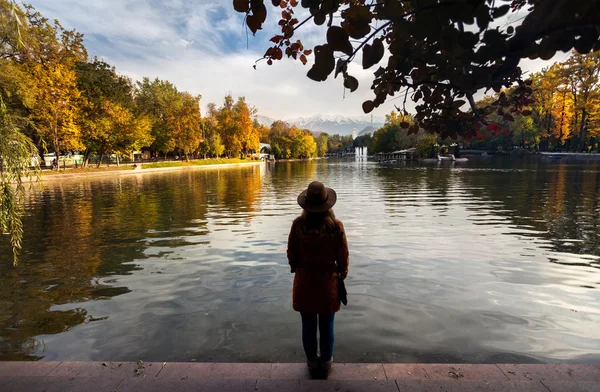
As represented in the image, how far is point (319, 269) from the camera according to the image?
3.60m

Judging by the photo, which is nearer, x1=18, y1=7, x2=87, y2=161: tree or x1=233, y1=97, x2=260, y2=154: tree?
x1=18, y1=7, x2=87, y2=161: tree

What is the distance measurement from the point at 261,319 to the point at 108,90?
2030 inches

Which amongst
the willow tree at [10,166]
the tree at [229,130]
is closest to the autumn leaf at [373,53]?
the willow tree at [10,166]

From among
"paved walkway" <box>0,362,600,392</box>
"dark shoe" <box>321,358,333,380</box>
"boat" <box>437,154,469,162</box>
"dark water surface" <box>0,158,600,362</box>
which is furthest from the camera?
"boat" <box>437,154,469,162</box>

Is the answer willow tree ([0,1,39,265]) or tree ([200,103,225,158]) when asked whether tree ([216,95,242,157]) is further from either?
willow tree ([0,1,39,265])

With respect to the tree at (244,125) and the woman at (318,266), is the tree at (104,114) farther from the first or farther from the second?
the woman at (318,266)

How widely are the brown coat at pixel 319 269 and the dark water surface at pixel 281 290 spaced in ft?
4.53

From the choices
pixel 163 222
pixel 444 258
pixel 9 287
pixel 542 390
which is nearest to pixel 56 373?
pixel 542 390

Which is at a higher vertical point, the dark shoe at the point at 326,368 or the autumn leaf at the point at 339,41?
the autumn leaf at the point at 339,41

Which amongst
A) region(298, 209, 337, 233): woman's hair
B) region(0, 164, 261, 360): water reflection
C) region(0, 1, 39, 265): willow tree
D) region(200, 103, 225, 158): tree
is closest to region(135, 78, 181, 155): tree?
region(200, 103, 225, 158): tree

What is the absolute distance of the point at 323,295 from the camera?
356 cm

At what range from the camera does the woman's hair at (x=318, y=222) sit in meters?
3.57

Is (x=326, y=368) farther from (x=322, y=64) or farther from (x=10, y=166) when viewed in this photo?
(x=10, y=166)

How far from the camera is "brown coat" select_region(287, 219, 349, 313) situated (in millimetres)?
3549
